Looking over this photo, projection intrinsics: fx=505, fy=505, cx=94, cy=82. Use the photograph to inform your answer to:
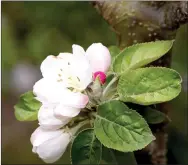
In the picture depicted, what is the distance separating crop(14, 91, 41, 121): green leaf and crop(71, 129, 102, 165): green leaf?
2.8 inches

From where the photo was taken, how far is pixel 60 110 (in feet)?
1.47

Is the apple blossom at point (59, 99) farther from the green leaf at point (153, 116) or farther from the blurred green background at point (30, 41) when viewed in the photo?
the blurred green background at point (30, 41)

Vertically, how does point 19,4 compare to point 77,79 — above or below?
below

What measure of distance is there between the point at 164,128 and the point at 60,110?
188 millimetres

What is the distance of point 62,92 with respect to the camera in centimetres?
46

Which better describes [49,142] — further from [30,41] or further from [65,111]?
[30,41]

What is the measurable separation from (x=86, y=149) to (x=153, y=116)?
9cm

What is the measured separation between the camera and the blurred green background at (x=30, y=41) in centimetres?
132

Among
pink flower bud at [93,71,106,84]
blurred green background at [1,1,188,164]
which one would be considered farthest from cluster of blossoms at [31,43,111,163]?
blurred green background at [1,1,188,164]

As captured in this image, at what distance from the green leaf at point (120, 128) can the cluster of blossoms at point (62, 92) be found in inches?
0.9

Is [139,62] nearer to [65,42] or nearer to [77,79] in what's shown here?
[77,79]

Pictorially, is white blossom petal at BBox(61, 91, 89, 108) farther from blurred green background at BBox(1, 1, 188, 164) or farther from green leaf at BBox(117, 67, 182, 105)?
blurred green background at BBox(1, 1, 188, 164)

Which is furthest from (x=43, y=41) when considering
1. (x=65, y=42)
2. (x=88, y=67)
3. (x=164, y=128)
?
(x=88, y=67)

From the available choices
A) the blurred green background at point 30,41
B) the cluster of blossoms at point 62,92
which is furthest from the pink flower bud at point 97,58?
the blurred green background at point 30,41
